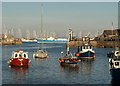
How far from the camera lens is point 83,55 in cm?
11806

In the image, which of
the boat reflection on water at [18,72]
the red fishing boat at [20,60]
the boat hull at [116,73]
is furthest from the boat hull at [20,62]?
the boat hull at [116,73]

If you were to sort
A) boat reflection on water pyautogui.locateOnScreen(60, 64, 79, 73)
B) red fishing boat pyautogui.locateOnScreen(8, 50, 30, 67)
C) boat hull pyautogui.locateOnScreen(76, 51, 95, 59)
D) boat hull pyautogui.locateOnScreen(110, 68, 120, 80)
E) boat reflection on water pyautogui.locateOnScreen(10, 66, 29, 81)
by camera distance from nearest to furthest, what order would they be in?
boat hull pyautogui.locateOnScreen(110, 68, 120, 80), boat reflection on water pyautogui.locateOnScreen(10, 66, 29, 81), boat reflection on water pyautogui.locateOnScreen(60, 64, 79, 73), red fishing boat pyautogui.locateOnScreen(8, 50, 30, 67), boat hull pyautogui.locateOnScreen(76, 51, 95, 59)

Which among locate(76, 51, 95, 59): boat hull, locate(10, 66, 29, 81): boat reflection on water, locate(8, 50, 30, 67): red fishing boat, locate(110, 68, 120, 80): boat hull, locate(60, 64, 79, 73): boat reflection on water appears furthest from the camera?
locate(76, 51, 95, 59): boat hull

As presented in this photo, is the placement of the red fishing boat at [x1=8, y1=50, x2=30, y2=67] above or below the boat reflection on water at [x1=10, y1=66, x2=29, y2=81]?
above

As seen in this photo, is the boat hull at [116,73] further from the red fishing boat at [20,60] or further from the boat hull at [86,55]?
the boat hull at [86,55]

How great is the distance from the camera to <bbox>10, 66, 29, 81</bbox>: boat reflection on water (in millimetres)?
66812

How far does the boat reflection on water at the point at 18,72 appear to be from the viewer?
66812 mm

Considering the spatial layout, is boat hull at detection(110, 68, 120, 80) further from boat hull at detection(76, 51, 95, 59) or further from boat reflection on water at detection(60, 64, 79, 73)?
boat hull at detection(76, 51, 95, 59)

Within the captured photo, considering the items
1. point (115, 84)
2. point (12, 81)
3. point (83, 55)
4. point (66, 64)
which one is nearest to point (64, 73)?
point (66, 64)

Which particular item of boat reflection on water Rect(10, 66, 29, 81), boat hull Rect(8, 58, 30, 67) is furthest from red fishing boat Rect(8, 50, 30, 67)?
boat reflection on water Rect(10, 66, 29, 81)

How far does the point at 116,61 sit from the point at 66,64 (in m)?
28.5

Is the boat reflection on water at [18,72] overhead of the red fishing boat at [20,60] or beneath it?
beneath

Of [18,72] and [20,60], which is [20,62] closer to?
[20,60]

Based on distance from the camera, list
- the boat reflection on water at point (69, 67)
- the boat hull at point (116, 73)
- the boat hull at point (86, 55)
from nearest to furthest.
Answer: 1. the boat hull at point (116, 73)
2. the boat reflection on water at point (69, 67)
3. the boat hull at point (86, 55)
